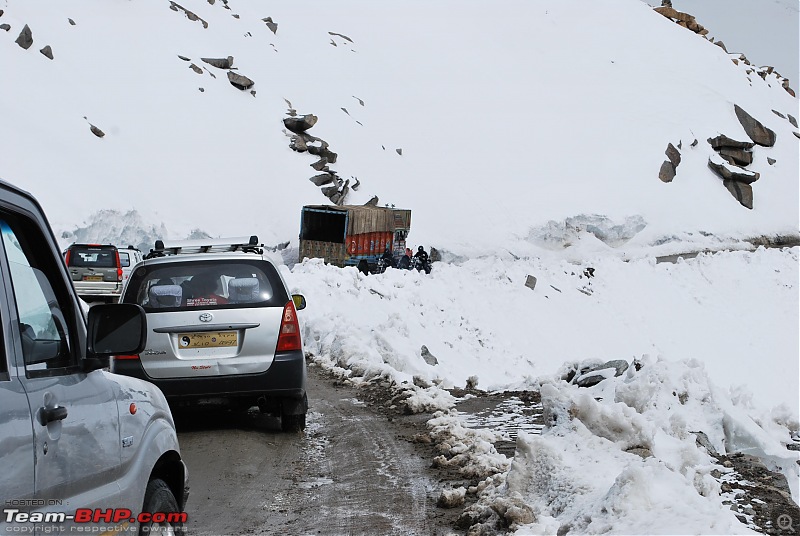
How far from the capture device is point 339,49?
7100 centimetres

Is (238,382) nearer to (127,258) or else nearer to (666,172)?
(127,258)

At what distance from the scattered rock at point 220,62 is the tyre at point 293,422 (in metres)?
50.3

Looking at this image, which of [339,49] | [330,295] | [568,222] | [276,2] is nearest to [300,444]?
[330,295]

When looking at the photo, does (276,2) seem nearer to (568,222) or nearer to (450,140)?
(450,140)

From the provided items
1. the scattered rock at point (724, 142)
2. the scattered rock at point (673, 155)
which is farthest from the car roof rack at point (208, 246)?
the scattered rock at point (724, 142)

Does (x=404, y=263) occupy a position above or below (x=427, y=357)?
below

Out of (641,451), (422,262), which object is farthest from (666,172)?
(641,451)

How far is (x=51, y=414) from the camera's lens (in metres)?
2.59

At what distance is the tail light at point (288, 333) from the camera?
8336 mm

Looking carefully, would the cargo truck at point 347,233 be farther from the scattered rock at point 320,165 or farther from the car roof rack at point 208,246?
the car roof rack at point 208,246

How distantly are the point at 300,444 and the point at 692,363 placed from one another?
4.11 metres

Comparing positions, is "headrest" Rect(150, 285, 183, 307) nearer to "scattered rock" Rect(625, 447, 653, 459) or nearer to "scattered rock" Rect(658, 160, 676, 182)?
"scattered rock" Rect(625, 447, 653, 459)

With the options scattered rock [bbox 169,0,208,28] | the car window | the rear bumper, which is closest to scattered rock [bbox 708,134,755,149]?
scattered rock [bbox 169,0,208,28]

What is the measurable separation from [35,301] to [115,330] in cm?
32
